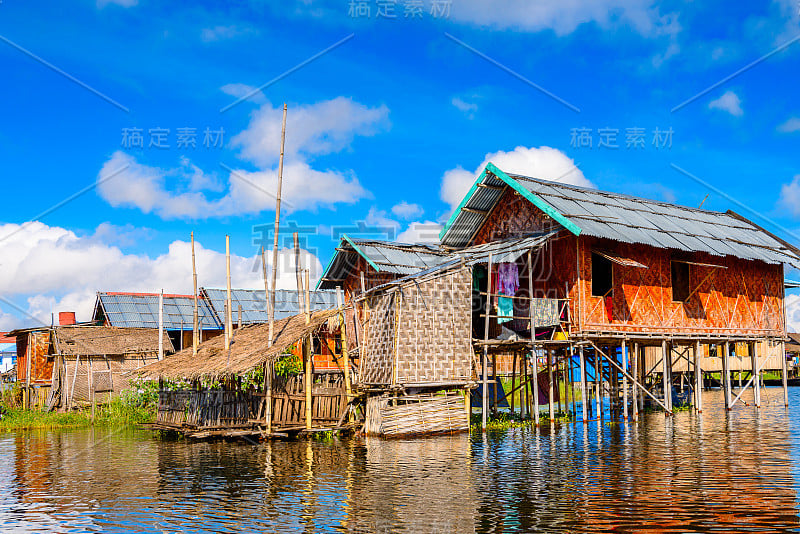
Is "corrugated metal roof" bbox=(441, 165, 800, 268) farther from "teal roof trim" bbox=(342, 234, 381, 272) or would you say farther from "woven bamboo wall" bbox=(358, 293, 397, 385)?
"woven bamboo wall" bbox=(358, 293, 397, 385)

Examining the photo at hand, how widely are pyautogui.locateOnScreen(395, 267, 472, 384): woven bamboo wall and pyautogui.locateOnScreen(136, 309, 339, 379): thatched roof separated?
6.07 feet

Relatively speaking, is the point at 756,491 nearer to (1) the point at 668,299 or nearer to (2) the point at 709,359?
(1) the point at 668,299

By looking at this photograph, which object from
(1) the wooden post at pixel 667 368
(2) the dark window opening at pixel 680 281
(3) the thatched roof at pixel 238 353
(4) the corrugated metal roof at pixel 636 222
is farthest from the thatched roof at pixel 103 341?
(2) the dark window opening at pixel 680 281

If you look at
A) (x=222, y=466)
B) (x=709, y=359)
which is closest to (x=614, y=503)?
(x=222, y=466)

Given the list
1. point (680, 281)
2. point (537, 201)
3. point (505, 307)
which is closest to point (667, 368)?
point (680, 281)

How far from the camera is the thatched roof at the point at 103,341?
26109mm

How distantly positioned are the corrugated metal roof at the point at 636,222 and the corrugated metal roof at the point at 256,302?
571 inches

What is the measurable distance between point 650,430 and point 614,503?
965 centimetres

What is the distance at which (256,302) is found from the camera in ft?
125

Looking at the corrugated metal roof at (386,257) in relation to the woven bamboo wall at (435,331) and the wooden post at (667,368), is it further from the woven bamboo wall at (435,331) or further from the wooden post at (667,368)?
the wooden post at (667,368)

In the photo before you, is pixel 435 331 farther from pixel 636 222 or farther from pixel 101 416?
pixel 101 416

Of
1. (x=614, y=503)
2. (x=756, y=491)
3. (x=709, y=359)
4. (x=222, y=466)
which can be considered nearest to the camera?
(x=614, y=503)

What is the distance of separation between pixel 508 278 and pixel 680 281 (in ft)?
20.4

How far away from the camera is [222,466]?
45.2ft
